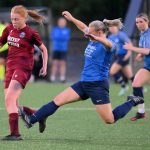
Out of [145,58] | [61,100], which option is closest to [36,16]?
[61,100]

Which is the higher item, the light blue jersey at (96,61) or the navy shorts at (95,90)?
the light blue jersey at (96,61)

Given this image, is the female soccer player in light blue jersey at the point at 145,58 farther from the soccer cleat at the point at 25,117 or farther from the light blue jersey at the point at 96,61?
the soccer cleat at the point at 25,117

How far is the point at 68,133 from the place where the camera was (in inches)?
447

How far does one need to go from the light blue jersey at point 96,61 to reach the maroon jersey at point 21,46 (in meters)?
0.81

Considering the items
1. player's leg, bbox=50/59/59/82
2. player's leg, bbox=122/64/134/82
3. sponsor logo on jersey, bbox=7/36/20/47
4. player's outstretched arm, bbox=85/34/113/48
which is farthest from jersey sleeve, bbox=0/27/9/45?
player's leg, bbox=50/59/59/82

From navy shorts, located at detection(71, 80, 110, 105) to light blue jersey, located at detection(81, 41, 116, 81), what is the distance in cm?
7

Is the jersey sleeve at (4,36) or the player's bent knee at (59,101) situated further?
the jersey sleeve at (4,36)

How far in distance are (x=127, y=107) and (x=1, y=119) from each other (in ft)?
10.1

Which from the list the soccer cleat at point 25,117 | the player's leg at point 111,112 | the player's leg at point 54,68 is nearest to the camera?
the player's leg at point 111,112

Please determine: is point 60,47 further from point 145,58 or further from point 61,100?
point 61,100

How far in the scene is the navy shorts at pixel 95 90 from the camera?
1045 centimetres

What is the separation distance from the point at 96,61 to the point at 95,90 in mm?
404

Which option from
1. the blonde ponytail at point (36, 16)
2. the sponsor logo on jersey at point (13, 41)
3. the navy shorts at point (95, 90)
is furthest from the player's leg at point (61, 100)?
the blonde ponytail at point (36, 16)

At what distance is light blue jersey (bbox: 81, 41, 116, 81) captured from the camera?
10.4m
